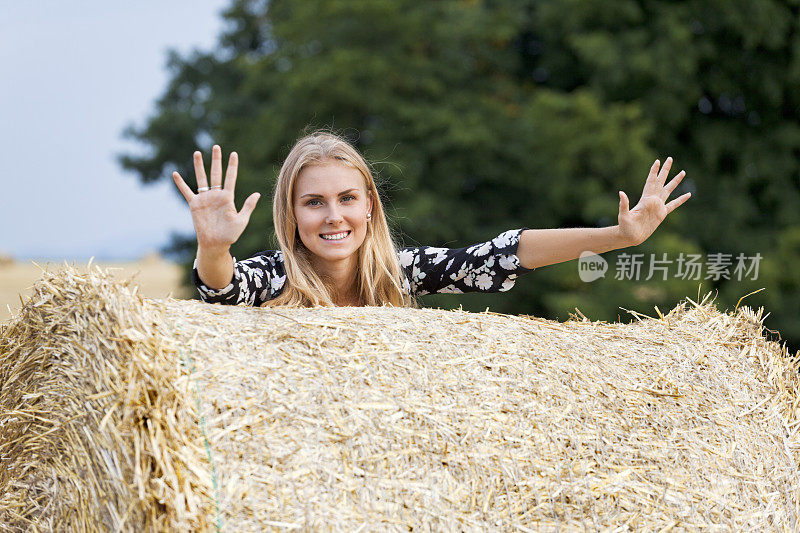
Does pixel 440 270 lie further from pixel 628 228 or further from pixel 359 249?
pixel 628 228

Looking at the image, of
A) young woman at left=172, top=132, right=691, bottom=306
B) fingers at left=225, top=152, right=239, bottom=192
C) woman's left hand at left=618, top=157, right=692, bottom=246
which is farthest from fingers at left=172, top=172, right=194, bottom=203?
woman's left hand at left=618, top=157, right=692, bottom=246

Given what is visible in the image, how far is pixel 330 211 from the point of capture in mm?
3338

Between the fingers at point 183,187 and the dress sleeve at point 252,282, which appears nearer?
the fingers at point 183,187

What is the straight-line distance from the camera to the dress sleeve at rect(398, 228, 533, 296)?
335 cm

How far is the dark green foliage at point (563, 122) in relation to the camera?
41.2ft

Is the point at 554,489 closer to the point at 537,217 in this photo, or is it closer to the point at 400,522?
the point at 400,522

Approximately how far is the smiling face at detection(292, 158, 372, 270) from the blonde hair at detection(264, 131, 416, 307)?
0.04 meters

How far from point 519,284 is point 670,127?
3737 millimetres

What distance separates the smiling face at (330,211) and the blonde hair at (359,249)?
4 cm

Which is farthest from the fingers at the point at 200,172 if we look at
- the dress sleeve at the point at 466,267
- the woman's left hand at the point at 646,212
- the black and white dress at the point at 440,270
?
the woman's left hand at the point at 646,212

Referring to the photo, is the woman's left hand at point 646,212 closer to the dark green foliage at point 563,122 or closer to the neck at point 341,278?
the neck at point 341,278

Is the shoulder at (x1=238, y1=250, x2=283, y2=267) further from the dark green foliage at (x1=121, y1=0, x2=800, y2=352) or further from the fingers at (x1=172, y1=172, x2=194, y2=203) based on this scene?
the dark green foliage at (x1=121, y1=0, x2=800, y2=352)

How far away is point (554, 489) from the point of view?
232cm

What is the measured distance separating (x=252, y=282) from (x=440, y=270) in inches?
33.1
